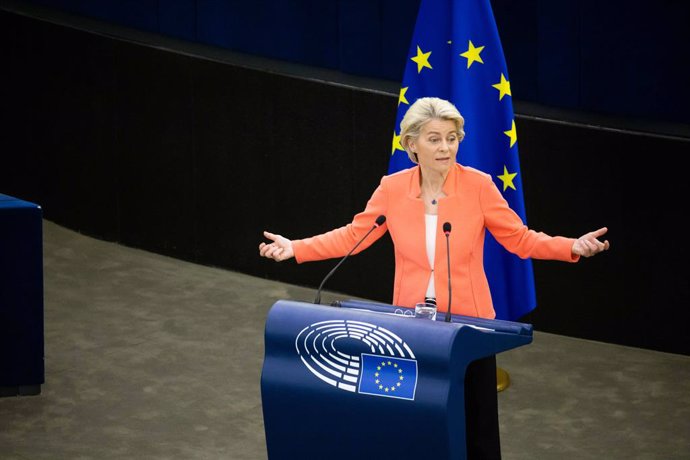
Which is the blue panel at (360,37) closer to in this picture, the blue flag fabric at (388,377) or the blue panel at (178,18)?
the blue panel at (178,18)

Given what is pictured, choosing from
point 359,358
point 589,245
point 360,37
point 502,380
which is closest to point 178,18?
point 360,37

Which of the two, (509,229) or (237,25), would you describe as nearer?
(509,229)

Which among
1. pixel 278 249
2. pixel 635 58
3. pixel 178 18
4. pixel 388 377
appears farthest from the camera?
pixel 178 18

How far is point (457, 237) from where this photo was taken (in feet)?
13.7

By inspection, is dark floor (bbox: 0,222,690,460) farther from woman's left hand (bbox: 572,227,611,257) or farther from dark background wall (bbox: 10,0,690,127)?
woman's left hand (bbox: 572,227,611,257)

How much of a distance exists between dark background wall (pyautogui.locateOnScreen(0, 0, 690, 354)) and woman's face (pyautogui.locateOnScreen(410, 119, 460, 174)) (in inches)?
96.1

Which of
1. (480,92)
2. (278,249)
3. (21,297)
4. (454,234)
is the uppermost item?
(480,92)

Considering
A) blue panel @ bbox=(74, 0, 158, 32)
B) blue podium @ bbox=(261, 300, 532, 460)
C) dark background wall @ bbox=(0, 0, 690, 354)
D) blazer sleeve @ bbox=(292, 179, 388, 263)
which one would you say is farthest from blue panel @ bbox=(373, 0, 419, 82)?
blue podium @ bbox=(261, 300, 532, 460)

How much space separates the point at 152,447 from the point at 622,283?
2.46 m

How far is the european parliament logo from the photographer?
373cm

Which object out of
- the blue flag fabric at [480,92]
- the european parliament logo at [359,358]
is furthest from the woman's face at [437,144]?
the blue flag fabric at [480,92]

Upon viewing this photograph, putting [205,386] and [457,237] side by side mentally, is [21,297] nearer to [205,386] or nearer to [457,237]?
[205,386]

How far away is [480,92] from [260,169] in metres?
2.47

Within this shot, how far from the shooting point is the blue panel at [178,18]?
8.20m
